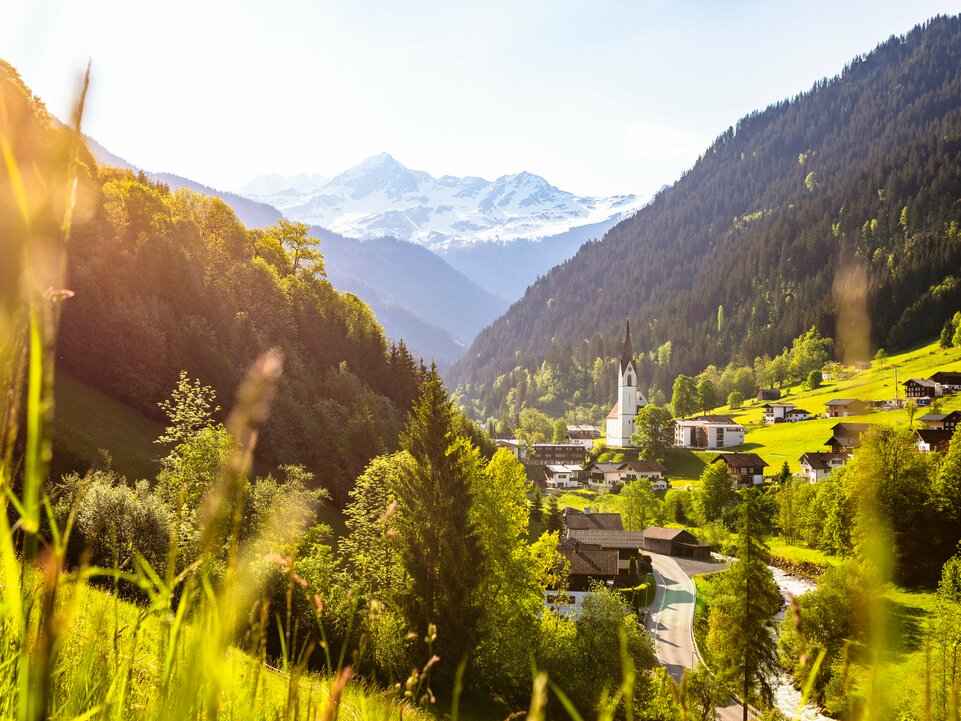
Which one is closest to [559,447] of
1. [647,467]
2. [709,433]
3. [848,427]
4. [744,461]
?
[709,433]

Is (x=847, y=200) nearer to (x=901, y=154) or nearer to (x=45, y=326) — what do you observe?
(x=901, y=154)

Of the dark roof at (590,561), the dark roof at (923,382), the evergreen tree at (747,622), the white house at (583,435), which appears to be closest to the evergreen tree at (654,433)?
the white house at (583,435)

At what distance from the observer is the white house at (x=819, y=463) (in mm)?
72750

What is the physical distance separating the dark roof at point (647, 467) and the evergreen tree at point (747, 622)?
6218 centimetres

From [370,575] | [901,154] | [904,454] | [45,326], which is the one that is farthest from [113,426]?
[901,154]

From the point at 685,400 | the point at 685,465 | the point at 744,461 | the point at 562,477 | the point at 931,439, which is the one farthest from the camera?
the point at 685,400

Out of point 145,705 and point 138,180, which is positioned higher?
point 138,180

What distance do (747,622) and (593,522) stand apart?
32.7 metres

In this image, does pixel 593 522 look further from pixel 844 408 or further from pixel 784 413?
pixel 784 413

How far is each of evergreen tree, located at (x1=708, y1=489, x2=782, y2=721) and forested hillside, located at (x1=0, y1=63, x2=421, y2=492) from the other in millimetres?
20799

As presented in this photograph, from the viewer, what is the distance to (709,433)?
336 ft

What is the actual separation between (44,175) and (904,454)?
5963cm

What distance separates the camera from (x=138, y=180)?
46.0m

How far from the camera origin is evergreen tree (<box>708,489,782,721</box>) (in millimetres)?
27391
